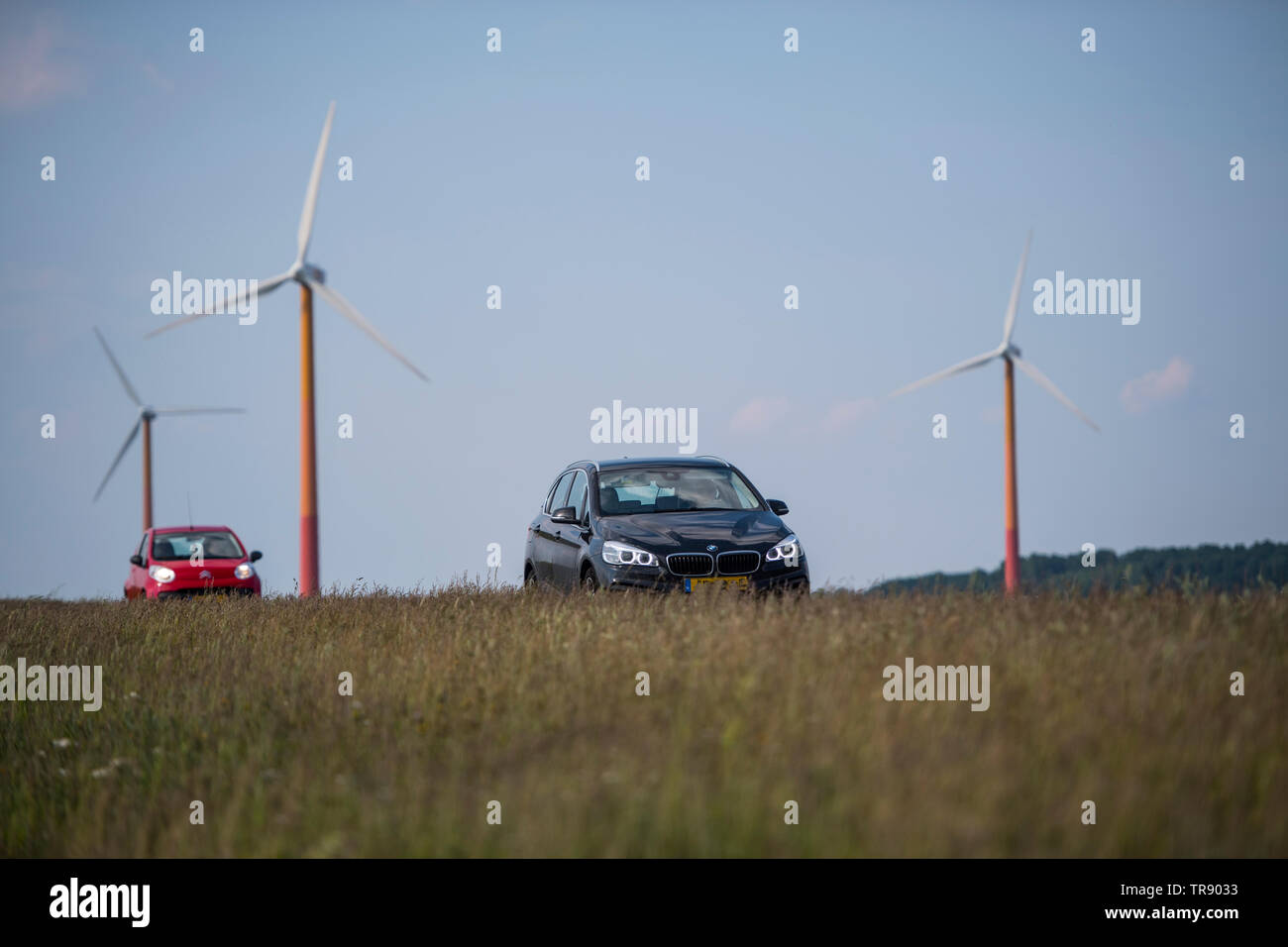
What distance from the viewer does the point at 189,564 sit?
68.3 feet

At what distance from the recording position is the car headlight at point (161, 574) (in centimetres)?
2045

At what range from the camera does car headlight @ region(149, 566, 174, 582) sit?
20.5 meters

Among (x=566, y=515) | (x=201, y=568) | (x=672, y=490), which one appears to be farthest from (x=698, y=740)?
(x=201, y=568)

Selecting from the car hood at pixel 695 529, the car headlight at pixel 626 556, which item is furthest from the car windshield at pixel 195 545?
the car headlight at pixel 626 556

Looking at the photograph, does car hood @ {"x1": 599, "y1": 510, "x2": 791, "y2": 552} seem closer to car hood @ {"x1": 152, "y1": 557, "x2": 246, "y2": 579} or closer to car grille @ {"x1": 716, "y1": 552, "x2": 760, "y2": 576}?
car grille @ {"x1": 716, "y1": 552, "x2": 760, "y2": 576}

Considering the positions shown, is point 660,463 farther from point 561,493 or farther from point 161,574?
point 161,574

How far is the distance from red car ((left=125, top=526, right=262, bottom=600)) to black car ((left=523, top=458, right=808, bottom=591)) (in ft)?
29.3

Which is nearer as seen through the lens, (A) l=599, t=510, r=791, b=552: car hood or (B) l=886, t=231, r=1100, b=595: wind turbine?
(A) l=599, t=510, r=791, b=552: car hood

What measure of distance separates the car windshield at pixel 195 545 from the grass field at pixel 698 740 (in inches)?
463

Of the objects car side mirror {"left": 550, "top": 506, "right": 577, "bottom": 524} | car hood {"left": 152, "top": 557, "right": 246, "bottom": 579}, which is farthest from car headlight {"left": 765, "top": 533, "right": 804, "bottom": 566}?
car hood {"left": 152, "top": 557, "right": 246, "bottom": 579}

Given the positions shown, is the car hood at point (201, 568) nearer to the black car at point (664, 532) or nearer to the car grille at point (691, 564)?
the black car at point (664, 532)
